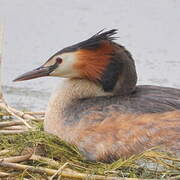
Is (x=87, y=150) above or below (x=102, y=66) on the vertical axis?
below

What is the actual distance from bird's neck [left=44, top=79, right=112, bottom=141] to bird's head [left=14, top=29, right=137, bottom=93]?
0.08 m

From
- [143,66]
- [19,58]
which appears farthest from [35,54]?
[143,66]

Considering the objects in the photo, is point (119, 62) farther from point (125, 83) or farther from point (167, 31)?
point (167, 31)

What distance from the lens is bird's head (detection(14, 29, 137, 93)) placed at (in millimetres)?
5441

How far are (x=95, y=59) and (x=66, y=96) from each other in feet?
1.17

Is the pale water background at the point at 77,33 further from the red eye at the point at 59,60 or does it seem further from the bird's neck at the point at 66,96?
the red eye at the point at 59,60

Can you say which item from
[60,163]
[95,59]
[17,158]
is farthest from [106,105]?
[17,158]

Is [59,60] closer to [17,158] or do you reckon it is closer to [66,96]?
[66,96]

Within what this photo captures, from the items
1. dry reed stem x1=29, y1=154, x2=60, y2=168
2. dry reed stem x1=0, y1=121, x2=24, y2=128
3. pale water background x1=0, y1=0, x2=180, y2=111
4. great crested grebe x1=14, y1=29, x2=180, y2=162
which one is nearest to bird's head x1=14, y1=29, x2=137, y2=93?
great crested grebe x1=14, y1=29, x2=180, y2=162

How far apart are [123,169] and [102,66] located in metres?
0.87

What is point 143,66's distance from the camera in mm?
7906

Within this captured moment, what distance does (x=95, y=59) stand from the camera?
5457 millimetres

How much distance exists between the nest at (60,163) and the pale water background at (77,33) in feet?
5.90

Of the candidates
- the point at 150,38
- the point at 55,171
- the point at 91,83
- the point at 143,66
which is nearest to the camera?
the point at 55,171
